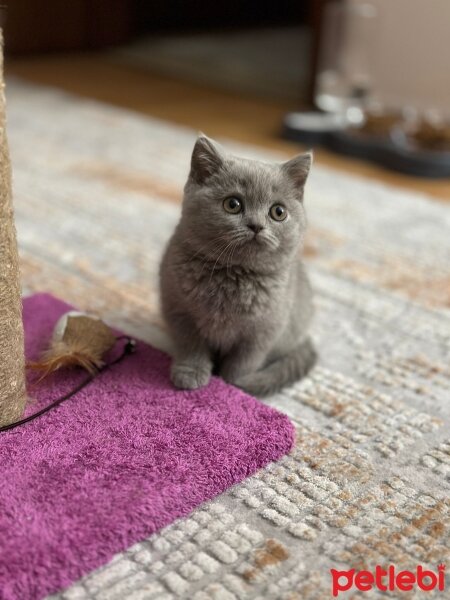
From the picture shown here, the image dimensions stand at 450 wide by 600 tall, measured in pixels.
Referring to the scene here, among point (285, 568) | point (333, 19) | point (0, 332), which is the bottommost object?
point (285, 568)

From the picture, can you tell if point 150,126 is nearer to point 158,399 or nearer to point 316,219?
point 316,219

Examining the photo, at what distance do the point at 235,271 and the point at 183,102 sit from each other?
7.72 feet

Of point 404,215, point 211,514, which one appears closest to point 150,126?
point 404,215

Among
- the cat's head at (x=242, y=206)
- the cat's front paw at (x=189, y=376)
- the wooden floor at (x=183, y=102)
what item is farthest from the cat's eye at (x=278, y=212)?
the wooden floor at (x=183, y=102)

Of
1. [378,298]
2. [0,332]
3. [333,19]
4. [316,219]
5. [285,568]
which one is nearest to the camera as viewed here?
[285,568]

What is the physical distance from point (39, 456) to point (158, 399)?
201 millimetres

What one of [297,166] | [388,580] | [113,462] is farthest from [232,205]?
[388,580]

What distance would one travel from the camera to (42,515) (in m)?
0.77

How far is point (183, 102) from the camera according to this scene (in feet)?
10.4

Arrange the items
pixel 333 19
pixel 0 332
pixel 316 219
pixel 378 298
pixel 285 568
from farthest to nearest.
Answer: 1. pixel 333 19
2. pixel 316 219
3. pixel 378 298
4. pixel 0 332
5. pixel 285 568

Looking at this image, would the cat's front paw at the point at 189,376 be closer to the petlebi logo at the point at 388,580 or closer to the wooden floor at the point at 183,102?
the petlebi logo at the point at 388,580

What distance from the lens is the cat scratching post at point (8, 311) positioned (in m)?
0.82

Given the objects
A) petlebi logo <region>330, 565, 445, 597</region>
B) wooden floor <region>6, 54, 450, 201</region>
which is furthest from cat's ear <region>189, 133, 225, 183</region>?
wooden floor <region>6, 54, 450, 201</region>

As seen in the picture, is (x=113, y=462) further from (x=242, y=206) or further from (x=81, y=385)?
(x=242, y=206)
